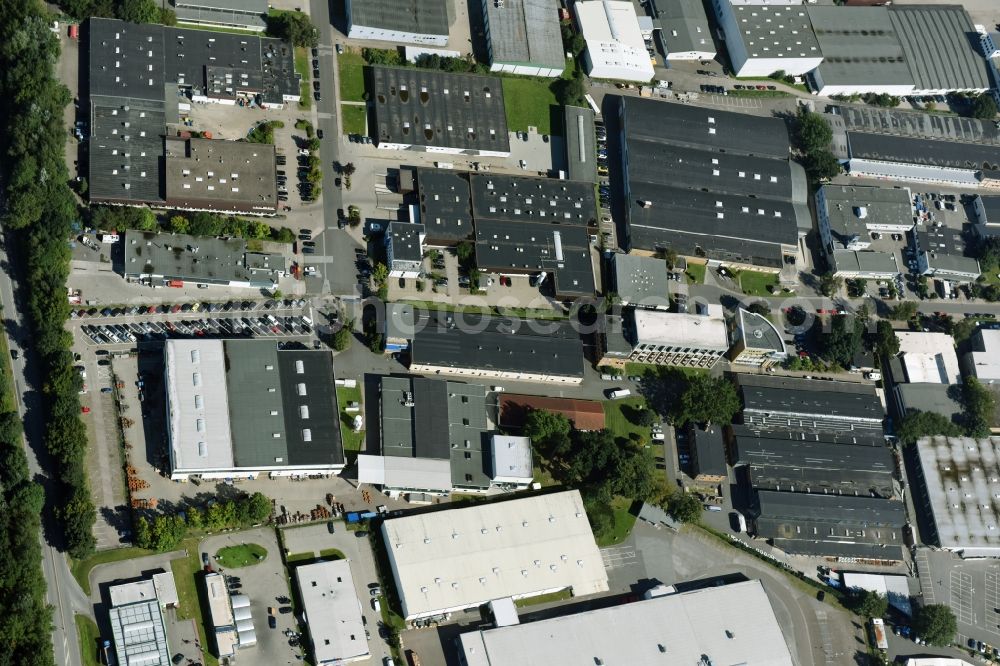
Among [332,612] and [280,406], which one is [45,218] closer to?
[280,406]

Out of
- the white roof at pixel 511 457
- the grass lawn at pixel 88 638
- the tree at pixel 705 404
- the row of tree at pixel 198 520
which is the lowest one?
the grass lawn at pixel 88 638

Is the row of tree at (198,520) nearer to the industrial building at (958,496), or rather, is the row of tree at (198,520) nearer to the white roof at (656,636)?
the white roof at (656,636)

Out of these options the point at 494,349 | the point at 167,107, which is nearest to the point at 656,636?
the point at 494,349

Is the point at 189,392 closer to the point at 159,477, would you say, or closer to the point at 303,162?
the point at 159,477

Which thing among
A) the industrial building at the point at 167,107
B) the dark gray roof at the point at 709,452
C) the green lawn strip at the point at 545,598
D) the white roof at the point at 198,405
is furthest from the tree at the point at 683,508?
the industrial building at the point at 167,107

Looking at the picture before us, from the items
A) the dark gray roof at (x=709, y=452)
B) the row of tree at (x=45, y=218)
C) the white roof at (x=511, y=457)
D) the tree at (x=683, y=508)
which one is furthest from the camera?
the dark gray roof at (x=709, y=452)

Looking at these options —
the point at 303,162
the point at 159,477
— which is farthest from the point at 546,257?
the point at 159,477
